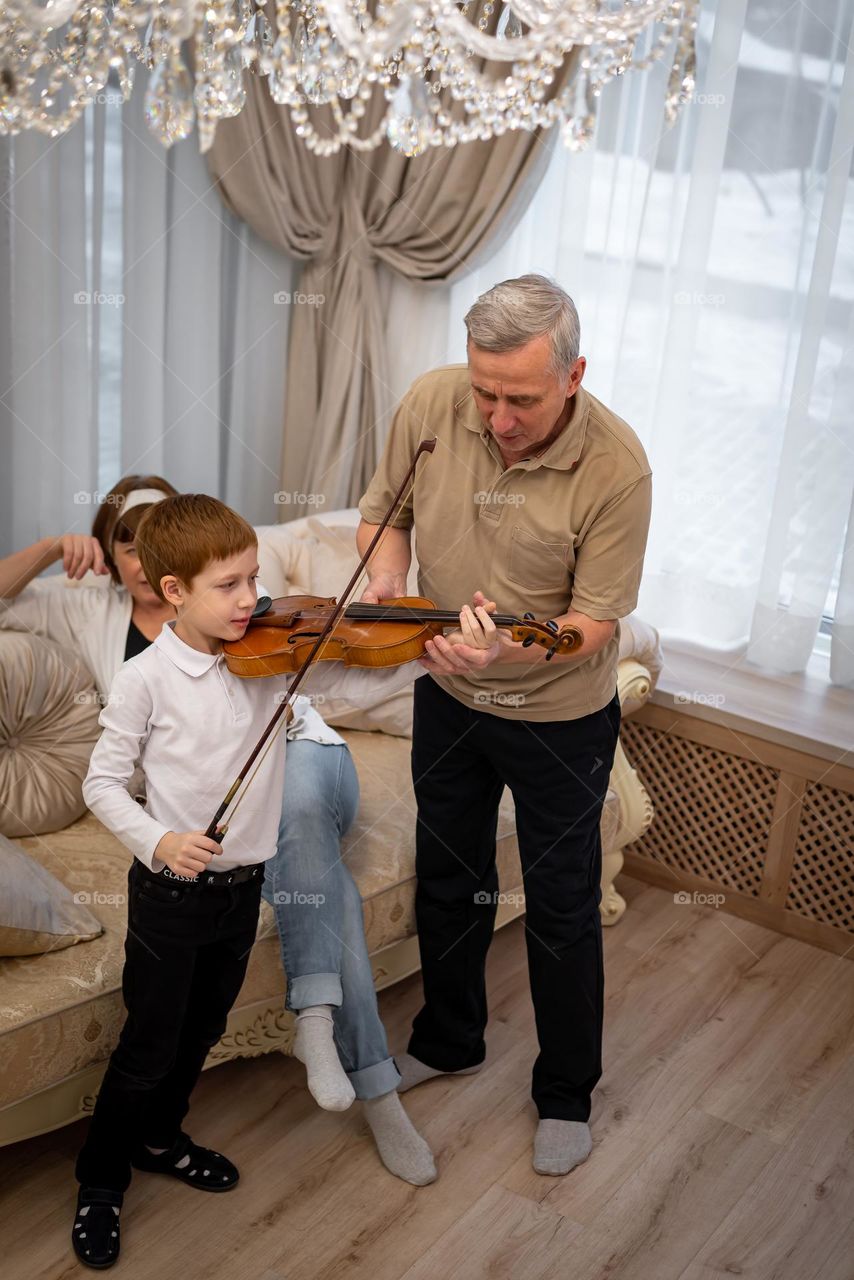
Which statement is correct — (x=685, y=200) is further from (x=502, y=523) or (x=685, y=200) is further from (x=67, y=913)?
(x=67, y=913)

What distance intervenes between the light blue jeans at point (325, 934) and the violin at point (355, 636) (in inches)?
17.5

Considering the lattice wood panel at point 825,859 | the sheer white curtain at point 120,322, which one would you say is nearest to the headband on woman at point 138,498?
the sheer white curtain at point 120,322

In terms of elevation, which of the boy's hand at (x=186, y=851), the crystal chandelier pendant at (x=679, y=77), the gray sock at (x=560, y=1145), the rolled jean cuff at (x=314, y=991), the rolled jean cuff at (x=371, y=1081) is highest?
the crystal chandelier pendant at (x=679, y=77)

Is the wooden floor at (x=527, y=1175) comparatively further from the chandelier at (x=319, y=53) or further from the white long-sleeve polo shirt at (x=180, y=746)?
the chandelier at (x=319, y=53)

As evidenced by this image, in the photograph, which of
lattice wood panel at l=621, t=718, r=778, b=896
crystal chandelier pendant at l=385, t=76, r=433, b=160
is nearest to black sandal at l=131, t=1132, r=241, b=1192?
lattice wood panel at l=621, t=718, r=778, b=896

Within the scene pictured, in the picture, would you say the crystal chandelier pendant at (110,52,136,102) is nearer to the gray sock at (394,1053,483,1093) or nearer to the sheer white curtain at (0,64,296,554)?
the sheer white curtain at (0,64,296,554)

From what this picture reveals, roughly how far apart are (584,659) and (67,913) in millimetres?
923

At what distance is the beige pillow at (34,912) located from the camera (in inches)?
74.0

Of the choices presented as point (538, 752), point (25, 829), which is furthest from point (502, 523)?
point (25, 829)

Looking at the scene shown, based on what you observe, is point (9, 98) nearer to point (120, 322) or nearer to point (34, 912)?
point (34, 912)

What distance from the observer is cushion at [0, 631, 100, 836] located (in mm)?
2271

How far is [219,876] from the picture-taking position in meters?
1.77

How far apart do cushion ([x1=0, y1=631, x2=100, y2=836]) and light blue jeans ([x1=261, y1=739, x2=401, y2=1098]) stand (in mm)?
458

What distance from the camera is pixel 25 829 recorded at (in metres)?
2.27
